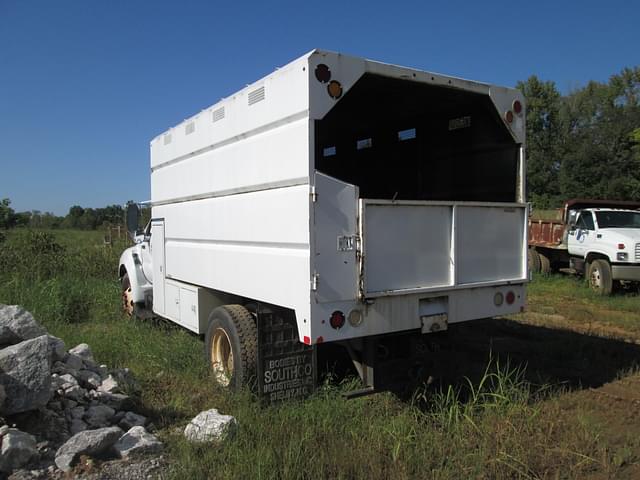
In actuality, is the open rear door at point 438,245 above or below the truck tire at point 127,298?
above

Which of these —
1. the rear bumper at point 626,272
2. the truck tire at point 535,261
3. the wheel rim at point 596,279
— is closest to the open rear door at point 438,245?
the rear bumper at point 626,272

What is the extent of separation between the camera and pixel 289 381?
4.36m

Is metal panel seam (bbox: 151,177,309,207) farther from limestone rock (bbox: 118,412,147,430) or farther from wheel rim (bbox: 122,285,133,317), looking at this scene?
wheel rim (bbox: 122,285,133,317)

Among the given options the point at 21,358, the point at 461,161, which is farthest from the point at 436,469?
the point at 461,161

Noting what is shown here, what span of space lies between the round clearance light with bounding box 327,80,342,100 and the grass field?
236cm

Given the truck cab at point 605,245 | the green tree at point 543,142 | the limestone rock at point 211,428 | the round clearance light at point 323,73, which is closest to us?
the limestone rock at point 211,428

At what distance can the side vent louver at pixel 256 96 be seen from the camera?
4.33 meters

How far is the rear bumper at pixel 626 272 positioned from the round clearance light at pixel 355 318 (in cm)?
969

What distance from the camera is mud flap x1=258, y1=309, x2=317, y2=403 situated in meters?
4.27

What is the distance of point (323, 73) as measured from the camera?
379 cm

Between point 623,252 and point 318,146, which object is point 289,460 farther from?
point 623,252

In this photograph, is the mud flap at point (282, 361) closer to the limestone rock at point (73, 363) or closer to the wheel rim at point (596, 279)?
the limestone rock at point (73, 363)

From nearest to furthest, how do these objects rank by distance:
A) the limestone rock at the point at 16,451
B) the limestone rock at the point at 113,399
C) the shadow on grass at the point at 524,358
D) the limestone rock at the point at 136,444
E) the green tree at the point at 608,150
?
the limestone rock at the point at 16,451 < the limestone rock at the point at 136,444 < the limestone rock at the point at 113,399 < the shadow on grass at the point at 524,358 < the green tree at the point at 608,150

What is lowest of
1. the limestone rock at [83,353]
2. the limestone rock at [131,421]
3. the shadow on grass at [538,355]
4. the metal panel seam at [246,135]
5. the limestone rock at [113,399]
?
the shadow on grass at [538,355]
